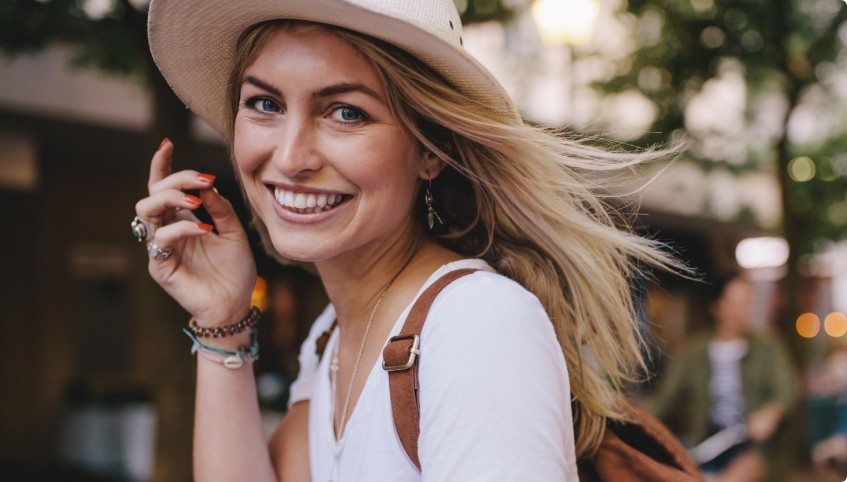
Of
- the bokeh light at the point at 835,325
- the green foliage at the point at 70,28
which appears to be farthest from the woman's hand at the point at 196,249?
the bokeh light at the point at 835,325

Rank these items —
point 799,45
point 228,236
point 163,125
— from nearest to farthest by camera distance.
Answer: point 228,236 < point 163,125 < point 799,45

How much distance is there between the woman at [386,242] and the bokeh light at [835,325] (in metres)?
29.4

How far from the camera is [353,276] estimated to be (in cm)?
191

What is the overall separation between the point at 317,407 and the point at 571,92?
21.8ft

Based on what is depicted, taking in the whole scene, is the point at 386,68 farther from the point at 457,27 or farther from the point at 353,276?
the point at 353,276

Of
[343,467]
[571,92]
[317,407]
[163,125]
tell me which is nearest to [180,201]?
[317,407]

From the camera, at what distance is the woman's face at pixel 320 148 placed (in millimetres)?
1630

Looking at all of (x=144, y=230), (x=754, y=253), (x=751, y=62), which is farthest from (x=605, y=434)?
(x=754, y=253)

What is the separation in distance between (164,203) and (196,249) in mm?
144

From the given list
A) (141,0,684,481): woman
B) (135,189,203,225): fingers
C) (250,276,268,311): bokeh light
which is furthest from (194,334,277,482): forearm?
(250,276,268,311): bokeh light

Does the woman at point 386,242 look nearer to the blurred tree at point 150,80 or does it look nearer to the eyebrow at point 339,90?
the eyebrow at point 339,90

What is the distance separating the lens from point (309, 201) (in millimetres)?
1706

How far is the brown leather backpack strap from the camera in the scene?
144cm

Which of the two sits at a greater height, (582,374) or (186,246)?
(186,246)
